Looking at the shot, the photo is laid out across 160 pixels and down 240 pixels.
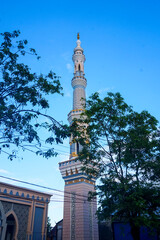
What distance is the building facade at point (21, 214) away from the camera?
19641mm

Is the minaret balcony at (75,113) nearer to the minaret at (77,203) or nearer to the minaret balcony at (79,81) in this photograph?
the minaret at (77,203)

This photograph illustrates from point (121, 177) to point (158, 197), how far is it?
240cm

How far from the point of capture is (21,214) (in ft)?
68.0

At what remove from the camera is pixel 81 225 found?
61.5ft

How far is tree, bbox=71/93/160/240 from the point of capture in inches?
478

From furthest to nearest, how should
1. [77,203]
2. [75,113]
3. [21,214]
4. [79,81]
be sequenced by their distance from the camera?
[79,81] → [75,113] → [21,214] → [77,203]

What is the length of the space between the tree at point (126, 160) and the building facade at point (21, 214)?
9794 millimetres

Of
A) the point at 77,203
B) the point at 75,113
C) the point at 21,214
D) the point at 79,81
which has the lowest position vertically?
the point at 21,214

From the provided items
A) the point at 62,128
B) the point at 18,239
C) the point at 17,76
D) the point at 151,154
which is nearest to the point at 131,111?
the point at 151,154

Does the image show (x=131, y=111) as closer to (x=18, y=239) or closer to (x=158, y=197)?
(x=158, y=197)

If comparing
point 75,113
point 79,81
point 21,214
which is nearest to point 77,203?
point 21,214

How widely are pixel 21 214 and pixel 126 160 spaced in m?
13.3

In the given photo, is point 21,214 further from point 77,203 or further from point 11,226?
point 77,203

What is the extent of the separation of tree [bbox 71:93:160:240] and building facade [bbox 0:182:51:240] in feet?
32.1
